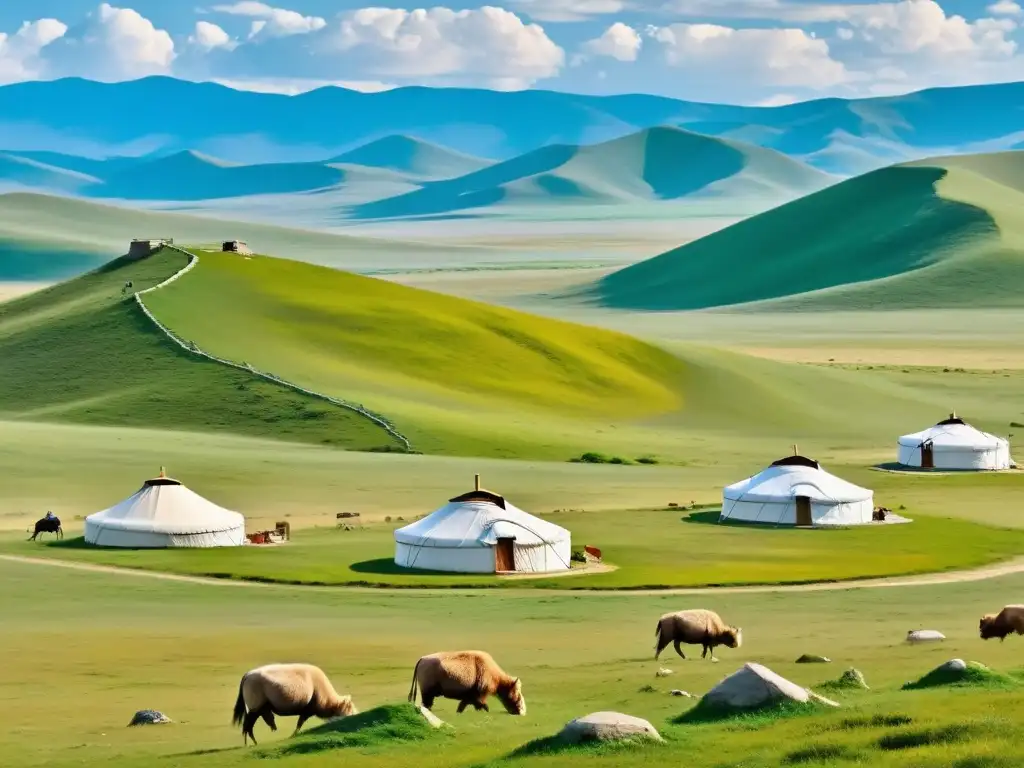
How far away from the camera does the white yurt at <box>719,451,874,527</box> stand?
178ft

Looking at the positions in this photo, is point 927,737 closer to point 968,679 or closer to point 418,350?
point 968,679

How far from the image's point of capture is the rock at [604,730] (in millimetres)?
21203

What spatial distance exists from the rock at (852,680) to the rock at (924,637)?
22.7 feet

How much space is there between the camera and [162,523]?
48.6 metres

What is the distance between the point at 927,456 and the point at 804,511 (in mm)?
18064

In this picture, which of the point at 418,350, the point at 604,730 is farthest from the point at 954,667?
the point at 418,350

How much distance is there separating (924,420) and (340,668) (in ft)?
212

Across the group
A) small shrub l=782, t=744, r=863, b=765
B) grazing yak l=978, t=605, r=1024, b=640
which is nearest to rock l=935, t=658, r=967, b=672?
small shrub l=782, t=744, r=863, b=765

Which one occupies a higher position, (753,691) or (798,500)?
(798,500)

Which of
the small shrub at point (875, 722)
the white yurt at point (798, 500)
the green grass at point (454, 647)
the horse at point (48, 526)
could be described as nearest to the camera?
the green grass at point (454, 647)

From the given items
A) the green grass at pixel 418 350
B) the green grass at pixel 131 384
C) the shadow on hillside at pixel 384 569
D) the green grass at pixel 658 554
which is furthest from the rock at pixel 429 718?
the green grass at pixel 418 350

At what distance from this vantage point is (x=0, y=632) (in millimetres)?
34812

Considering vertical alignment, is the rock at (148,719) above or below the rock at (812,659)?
below

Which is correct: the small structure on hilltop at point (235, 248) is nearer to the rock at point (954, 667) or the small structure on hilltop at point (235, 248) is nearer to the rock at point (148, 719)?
the rock at point (148, 719)
